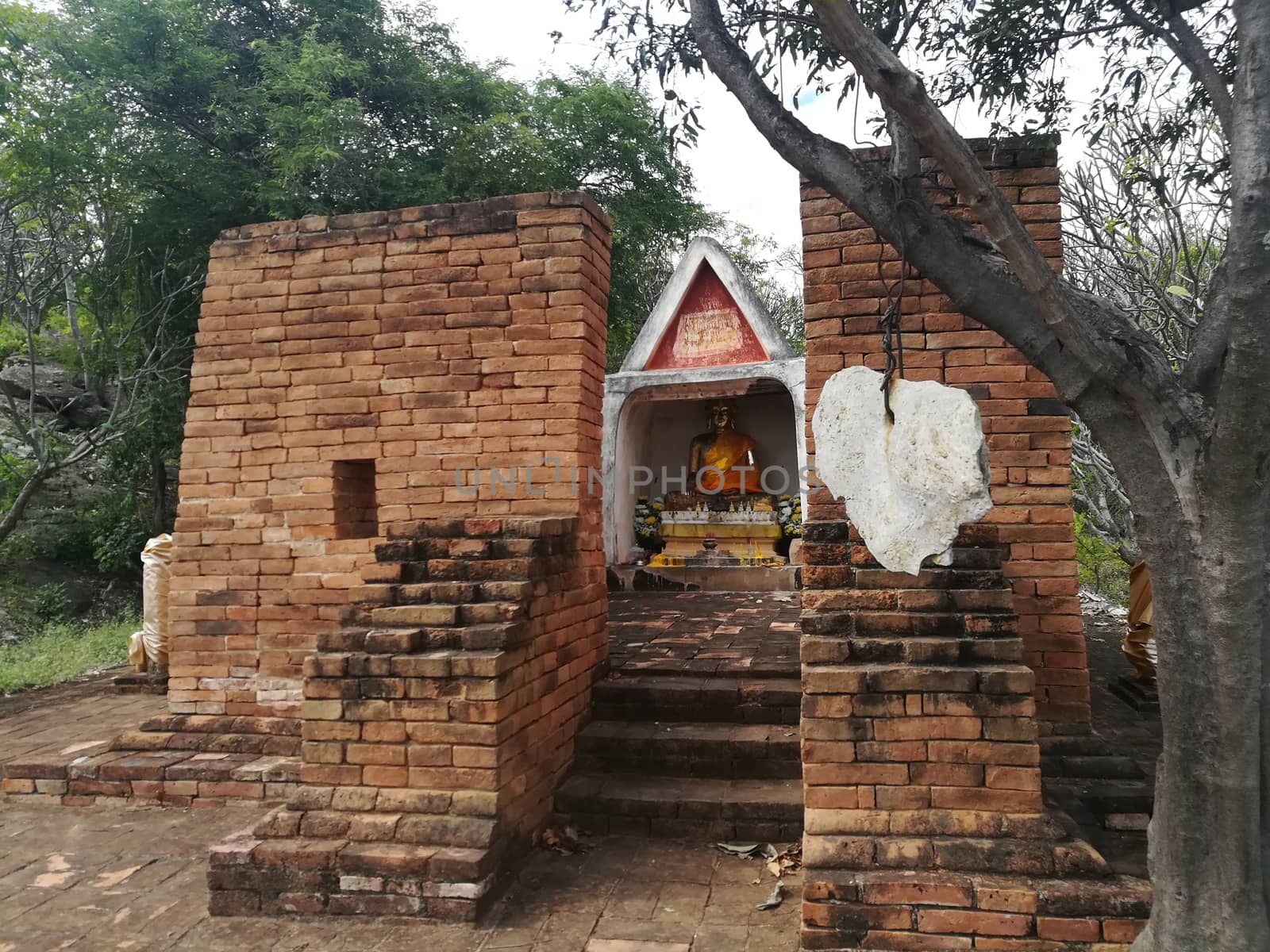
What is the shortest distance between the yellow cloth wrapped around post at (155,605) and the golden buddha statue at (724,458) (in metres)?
6.54

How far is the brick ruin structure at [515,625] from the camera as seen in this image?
2.92 metres

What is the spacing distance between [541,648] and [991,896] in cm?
209

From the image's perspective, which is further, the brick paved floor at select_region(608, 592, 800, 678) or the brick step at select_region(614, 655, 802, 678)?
the brick paved floor at select_region(608, 592, 800, 678)

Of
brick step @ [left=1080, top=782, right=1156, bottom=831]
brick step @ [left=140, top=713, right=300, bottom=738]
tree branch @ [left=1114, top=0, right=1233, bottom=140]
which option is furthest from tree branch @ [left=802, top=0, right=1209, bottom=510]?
brick step @ [left=140, top=713, right=300, bottom=738]

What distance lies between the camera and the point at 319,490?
4.68 meters

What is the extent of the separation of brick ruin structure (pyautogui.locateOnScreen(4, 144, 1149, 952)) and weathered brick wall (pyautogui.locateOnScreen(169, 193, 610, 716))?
2cm

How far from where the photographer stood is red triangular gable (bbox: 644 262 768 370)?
32.5 ft

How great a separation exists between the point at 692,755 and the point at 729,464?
7.17 m

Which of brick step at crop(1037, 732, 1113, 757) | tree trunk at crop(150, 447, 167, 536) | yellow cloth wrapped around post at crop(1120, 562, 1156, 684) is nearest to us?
brick step at crop(1037, 732, 1113, 757)

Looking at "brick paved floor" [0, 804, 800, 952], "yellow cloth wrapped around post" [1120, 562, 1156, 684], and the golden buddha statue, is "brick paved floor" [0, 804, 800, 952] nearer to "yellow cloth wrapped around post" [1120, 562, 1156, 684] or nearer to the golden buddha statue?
"yellow cloth wrapped around post" [1120, 562, 1156, 684]

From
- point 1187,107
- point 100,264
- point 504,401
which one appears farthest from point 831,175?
point 100,264

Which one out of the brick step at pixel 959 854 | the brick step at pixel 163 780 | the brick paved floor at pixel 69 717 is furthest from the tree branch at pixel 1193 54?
the brick paved floor at pixel 69 717

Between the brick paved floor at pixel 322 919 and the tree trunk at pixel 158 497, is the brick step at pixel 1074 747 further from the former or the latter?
the tree trunk at pixel 158 497

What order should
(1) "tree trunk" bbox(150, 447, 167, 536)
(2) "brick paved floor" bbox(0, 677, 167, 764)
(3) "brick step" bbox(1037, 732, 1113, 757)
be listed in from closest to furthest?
Answer: (3) "brick step" bbox(1037, 732, 1113, 757), (2) "brick paved floor" bbox(0, 677, 167, 764), (1) "tree trunk" bbox(150, 447, 167, 536)
